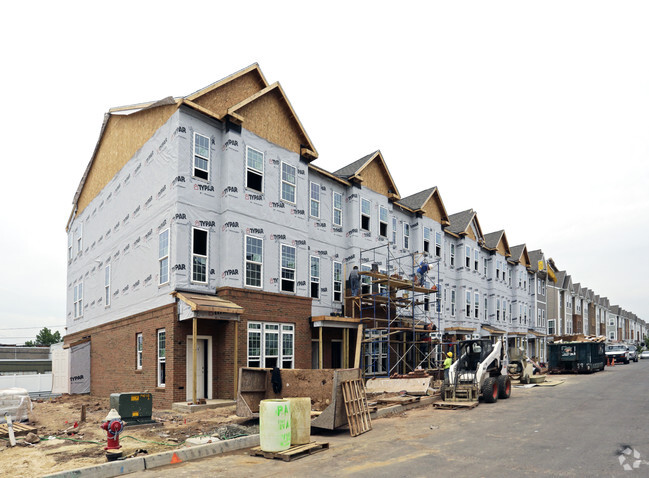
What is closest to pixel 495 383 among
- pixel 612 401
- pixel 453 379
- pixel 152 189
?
pixel 453 379

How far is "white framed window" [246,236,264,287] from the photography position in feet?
66.1

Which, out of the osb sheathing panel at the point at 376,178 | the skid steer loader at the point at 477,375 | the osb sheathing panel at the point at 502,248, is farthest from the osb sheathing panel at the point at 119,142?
the osb sheathing panel at the point at 502,248

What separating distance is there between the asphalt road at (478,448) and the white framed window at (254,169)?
10489 mm

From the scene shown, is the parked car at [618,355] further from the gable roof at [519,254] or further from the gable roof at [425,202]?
the gable roof at [425,202]

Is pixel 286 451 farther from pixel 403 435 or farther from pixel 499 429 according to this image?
pixel 499 429

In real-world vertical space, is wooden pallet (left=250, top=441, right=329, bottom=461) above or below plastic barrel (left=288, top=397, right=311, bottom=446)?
below

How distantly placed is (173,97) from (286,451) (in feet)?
45.4

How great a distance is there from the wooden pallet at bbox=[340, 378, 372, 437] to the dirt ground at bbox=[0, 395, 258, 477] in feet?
8.02

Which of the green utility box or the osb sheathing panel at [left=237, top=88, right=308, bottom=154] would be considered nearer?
the green utility box

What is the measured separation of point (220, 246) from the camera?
19.7 metres

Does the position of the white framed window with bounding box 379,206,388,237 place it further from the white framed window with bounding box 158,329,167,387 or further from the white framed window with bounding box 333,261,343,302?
the white framed window with bounding box 158,329,167,387

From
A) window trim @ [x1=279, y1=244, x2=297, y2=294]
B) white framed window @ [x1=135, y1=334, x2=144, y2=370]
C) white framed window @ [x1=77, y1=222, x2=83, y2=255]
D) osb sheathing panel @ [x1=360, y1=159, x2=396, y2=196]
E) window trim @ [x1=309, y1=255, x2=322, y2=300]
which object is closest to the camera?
white framed window @ [x1=135, y1=334, x2=144, y2=370]

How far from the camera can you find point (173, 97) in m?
19.2

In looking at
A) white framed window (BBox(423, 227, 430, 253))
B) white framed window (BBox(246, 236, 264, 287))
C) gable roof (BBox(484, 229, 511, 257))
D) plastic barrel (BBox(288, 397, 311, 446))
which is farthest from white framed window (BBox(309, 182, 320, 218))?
gable roof (BBox(484, 229, 511, 257))
